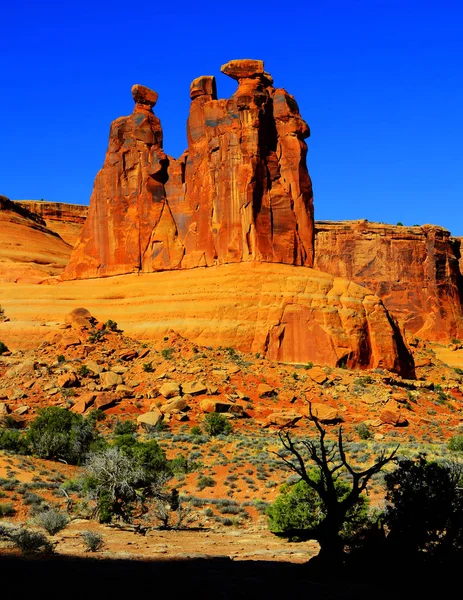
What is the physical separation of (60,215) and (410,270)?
50.7 metres

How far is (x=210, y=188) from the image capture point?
5834 cm

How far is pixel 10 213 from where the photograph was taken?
9338 centimetres

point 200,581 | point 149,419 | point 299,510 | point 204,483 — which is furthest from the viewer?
point 149,419

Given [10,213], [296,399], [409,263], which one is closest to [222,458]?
[296,399]

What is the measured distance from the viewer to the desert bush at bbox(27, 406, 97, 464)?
1405 inches

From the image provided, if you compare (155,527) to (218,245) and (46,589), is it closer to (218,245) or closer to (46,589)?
(46,589)

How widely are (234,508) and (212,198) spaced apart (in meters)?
33.8

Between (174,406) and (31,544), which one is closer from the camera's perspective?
(31,544)

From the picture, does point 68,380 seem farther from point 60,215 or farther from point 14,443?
point 60,215

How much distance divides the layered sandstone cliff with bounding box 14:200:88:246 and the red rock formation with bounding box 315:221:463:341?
3593cm

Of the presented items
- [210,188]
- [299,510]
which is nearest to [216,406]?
[210,188]

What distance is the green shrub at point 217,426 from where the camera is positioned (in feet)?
136

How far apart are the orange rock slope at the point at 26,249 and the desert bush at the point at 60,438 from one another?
30795 mm

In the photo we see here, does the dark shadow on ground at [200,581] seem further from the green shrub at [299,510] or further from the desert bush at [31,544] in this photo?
the green shrub at [299,510]
